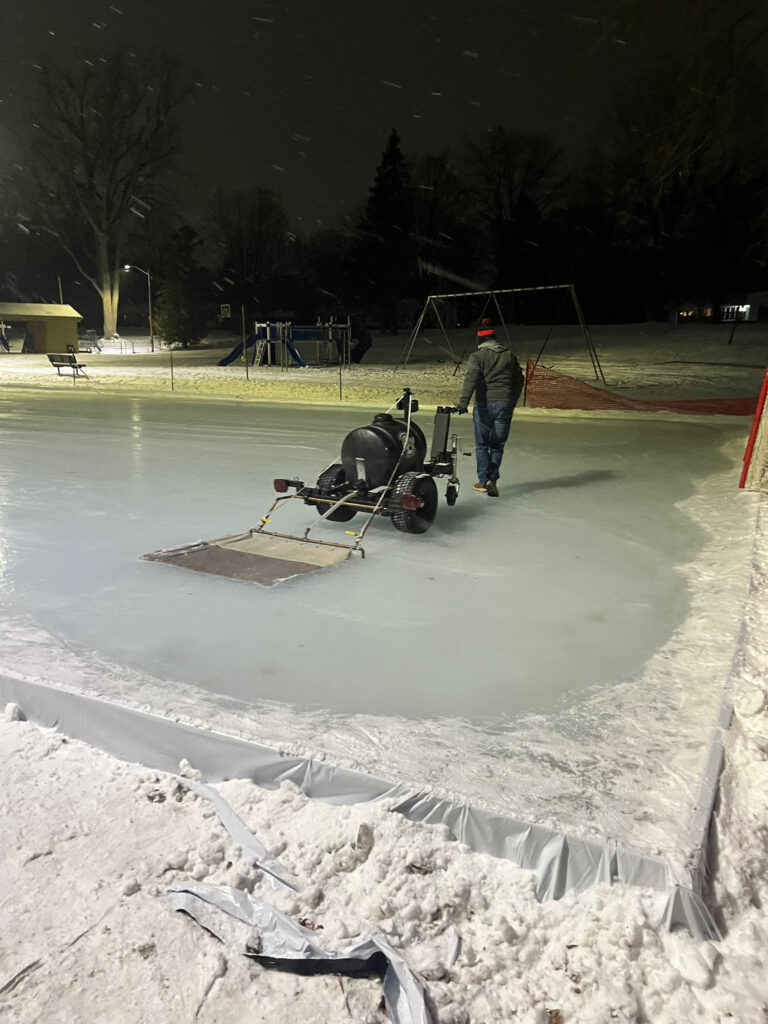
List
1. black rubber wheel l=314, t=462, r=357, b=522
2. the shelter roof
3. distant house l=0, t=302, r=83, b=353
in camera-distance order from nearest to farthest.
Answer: black rubber wheel l=314, t=462, r=357, b=522, the shelter roof, distant house l=0, t=302, r=83, b=353

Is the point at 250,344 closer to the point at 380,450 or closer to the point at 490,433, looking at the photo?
the point at 490,433

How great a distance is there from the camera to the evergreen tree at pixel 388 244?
43.4 metres

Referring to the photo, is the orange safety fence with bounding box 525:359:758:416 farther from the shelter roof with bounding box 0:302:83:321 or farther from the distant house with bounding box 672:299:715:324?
the shelter roof with bounding box 0:302:83:321

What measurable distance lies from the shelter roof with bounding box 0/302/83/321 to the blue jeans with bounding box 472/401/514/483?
33.3 meters

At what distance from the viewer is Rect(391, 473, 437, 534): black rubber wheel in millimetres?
5156

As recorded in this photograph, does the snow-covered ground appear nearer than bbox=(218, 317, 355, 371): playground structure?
Yes

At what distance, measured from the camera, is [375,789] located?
7.72 ft

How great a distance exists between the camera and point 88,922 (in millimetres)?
1910

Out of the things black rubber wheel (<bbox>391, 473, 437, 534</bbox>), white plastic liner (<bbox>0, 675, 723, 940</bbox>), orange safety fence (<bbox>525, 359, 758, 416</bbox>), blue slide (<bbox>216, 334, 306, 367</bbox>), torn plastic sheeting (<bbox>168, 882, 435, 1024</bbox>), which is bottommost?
torn plastic sheeting (<bbox>168, 882, 435, 1024</bbox>)

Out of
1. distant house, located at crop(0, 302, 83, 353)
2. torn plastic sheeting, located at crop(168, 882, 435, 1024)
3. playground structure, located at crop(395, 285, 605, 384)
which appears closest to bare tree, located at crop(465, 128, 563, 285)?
playground structure, located at crop(395, 285, 605, 384)

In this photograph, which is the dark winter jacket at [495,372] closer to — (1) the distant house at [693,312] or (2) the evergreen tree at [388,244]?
(1) the distant house at [693,312]

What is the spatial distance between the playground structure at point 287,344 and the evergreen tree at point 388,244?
1320 centimetres

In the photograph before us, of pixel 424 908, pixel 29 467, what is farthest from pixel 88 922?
pixel 29 467

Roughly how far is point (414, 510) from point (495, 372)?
212cm
